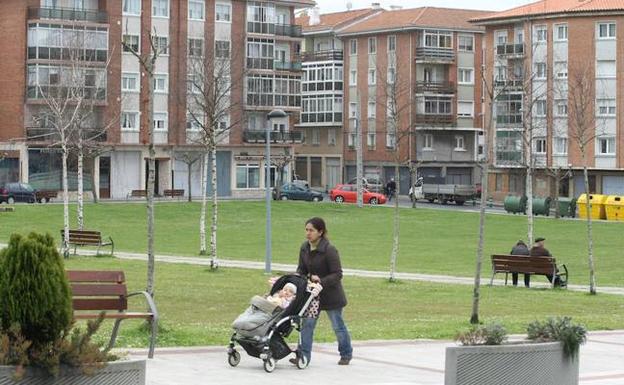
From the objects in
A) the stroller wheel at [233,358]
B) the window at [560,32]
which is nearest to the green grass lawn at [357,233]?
the window at [560,32]

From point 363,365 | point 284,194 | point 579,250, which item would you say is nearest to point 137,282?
point 363,365

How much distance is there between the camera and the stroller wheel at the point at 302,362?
14.3 m

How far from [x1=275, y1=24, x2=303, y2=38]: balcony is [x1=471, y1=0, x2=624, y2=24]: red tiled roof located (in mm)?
14061

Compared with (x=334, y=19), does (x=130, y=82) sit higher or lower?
lower

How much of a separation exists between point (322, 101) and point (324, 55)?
4064 millimetres

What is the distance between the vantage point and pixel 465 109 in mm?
112625

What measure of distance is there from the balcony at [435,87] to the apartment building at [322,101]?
9.11 m

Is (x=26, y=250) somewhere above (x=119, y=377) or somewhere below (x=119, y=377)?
above

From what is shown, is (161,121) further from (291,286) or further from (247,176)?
(291,286)

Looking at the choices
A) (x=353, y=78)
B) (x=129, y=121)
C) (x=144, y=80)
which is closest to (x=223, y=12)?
(x=144, y=80)

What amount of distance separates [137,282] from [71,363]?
21145mm

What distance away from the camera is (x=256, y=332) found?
46.9 ft

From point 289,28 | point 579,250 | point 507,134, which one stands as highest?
point 289,28

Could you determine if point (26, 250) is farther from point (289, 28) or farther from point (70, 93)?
point (289, 28)
